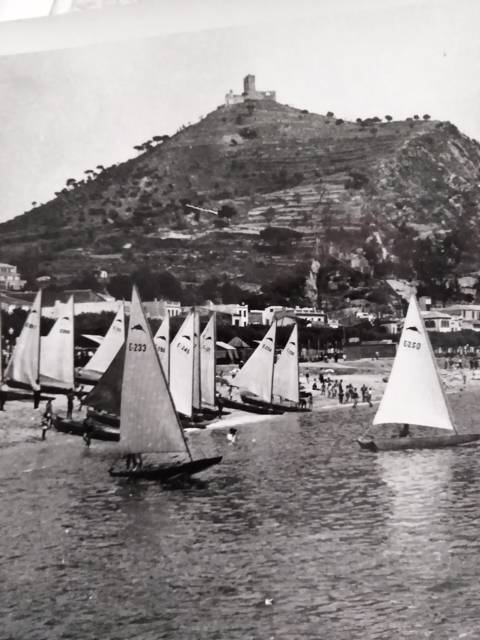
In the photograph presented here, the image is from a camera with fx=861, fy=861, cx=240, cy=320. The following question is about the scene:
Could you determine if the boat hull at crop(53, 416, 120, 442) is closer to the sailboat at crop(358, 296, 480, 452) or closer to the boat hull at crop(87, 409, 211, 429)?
the boat hull at crop(87, 409, 211, 429)

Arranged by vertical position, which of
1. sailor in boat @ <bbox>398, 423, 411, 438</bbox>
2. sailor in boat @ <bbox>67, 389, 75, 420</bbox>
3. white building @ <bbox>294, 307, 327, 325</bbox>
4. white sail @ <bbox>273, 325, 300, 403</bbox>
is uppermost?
white building @ <bbox>294, 307, 327, 325</bbox>

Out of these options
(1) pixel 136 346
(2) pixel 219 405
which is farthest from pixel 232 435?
(1) pixel 136 346

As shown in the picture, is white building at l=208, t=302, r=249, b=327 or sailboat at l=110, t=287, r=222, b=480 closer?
white building at l=208, t=302, r=249, b=327

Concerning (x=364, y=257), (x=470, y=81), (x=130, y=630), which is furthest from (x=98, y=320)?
(x=470, y=81)

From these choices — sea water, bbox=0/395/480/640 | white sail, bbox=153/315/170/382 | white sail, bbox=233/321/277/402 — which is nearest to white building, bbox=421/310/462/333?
sea water, bbox=0/395/480/640

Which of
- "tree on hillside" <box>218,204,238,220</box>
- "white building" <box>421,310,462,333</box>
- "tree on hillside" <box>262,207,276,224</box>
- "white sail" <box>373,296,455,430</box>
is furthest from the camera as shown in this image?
"tree on hillside" <box>218,204,238,220</box>

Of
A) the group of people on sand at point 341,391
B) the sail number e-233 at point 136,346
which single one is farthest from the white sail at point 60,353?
the group of people on sand at point 341,391

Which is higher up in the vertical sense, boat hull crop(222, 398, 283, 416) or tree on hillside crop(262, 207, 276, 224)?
tree on hillside crop(262, 207, 276, 224)
